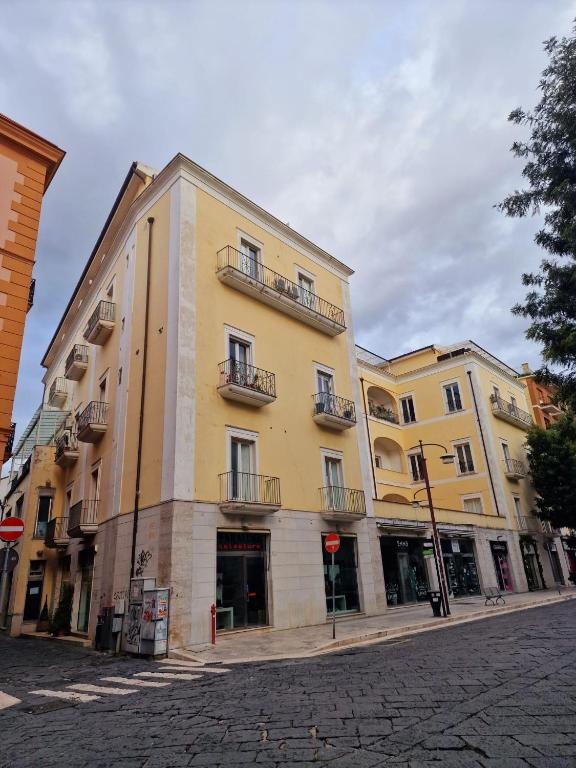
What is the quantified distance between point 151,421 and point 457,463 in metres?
22.8

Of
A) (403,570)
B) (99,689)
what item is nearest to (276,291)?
(403,570)

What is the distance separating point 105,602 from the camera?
1538cm

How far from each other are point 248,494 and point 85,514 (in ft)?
23.8

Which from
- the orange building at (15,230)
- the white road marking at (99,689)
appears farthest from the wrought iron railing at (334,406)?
the white road marking at (99,689)

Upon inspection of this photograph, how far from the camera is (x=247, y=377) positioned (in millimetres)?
16734

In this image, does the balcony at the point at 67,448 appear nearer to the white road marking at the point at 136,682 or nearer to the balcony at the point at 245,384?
the balcony at the point at 245,384

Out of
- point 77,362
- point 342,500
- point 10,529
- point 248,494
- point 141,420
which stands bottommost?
point 10,529

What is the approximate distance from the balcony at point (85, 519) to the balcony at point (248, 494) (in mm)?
6193

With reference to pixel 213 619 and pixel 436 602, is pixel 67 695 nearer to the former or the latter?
pixel 213 619

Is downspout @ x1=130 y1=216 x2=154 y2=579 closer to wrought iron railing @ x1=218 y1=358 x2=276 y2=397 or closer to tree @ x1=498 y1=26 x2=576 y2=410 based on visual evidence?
wrought iron railing @ x1=218 y1=358 x2=276 y2=397

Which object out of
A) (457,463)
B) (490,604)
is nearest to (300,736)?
(490,604)

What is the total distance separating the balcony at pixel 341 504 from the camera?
17734mm

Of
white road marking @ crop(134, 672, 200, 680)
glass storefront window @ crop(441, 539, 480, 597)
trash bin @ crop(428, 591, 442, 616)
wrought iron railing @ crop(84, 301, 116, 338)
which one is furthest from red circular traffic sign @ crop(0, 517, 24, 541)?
glass storefront window @ crop(441, 539, 480, 597)

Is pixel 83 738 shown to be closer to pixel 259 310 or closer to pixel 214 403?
pixel 214 403
